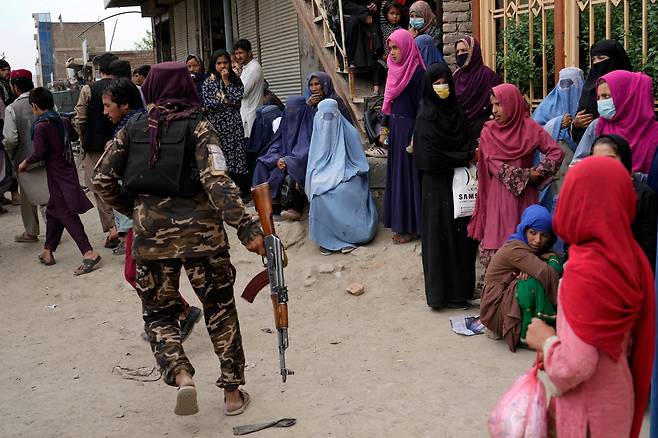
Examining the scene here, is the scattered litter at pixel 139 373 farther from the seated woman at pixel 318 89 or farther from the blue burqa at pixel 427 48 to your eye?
the blue burqa at pixel 427 48

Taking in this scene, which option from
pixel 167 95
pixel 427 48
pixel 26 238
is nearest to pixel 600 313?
pixel 167 95

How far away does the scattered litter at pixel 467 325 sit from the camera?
5.26m

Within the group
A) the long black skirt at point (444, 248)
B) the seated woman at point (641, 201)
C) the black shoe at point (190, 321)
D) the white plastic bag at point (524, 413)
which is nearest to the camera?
the white plastic bag at point (524, 413)

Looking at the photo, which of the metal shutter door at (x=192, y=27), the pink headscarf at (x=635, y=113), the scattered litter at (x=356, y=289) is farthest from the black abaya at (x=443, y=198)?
the metal shutter door at (x=192, y=27)

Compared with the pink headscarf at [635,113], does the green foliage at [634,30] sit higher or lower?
higher

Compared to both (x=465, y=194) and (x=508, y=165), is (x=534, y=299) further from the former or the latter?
(x=465, y=194)

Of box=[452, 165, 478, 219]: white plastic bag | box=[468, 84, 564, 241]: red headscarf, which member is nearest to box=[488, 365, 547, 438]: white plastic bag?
box=[468, 84, 564, 241]: red headscarf

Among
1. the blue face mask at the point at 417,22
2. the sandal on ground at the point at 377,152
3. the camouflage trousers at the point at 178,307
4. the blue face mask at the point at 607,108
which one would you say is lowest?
the camouflage trousers at the point at 178,307

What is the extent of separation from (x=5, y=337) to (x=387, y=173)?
10.4 ft

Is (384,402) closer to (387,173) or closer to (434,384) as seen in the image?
(434,384)

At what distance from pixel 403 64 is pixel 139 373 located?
3.10 meters

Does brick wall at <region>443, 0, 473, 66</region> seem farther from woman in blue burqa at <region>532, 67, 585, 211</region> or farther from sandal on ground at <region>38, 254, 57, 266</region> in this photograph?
sandal on ground at <region>38, 254, 57, 266</region>

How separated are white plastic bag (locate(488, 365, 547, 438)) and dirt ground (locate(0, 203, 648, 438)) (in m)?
1.42

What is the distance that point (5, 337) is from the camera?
6.18 meters
